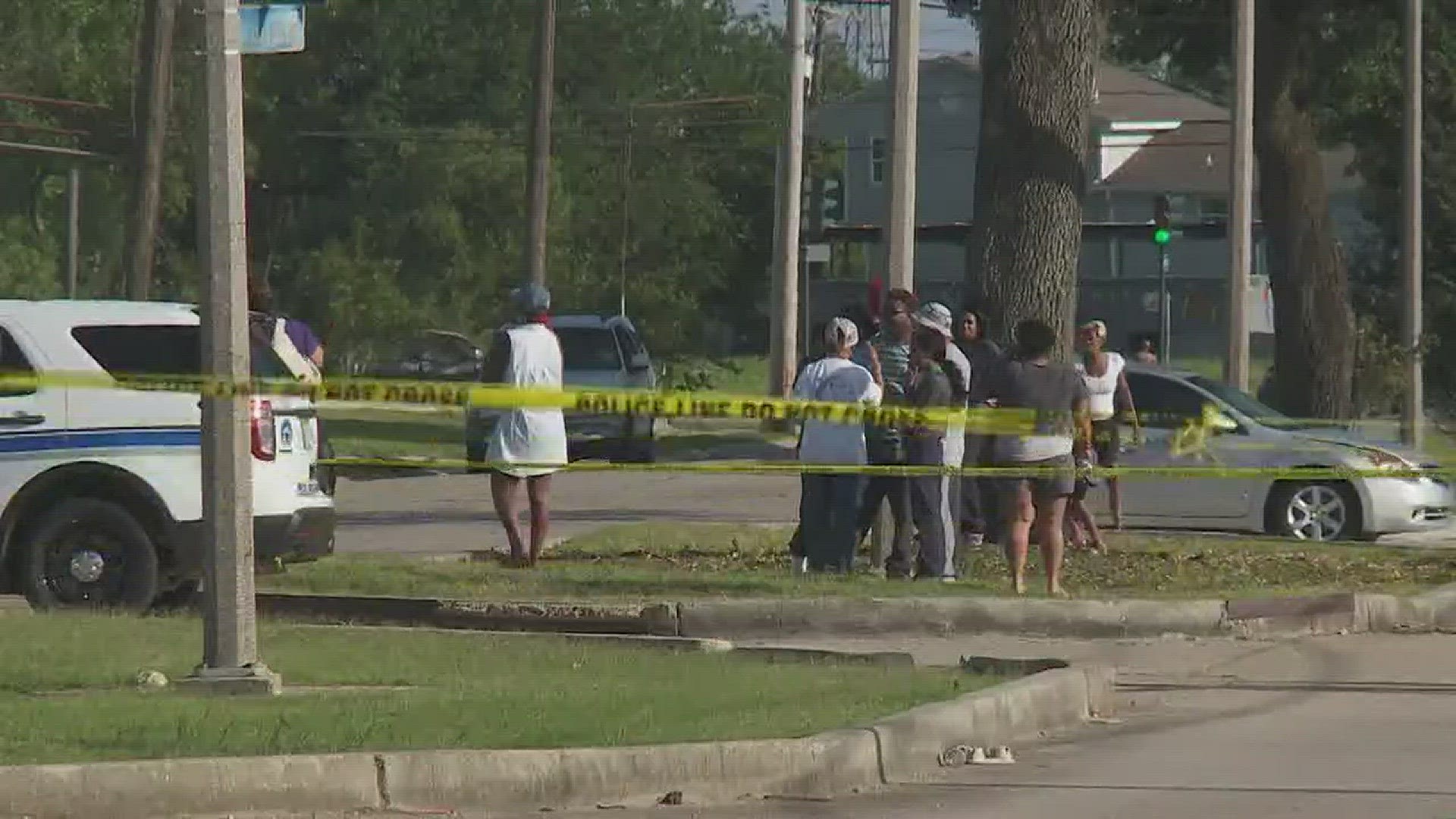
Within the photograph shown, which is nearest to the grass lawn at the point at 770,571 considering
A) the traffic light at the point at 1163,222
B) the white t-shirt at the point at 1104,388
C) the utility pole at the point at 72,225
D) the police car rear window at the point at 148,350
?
the white t-shirt at the point at 1104,388

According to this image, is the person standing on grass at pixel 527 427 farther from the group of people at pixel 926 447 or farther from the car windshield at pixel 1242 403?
the car windshield at pixel 1242 403

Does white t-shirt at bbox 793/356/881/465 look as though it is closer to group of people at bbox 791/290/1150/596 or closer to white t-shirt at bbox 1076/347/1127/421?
group of people at bbox 791/290/1150/596

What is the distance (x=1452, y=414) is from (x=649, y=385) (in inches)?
645

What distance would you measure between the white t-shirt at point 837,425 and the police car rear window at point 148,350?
3.53 metres

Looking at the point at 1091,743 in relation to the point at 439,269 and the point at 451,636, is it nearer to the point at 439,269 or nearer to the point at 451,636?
the point at 451,636

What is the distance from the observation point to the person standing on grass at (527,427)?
17.7 metres

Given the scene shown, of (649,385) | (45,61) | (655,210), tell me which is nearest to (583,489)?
(649,385)

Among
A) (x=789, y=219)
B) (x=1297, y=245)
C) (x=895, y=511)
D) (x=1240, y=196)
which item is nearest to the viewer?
(x=895, y=511)

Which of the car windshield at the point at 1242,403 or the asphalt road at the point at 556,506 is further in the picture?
the car windshield at the point at 1242,403

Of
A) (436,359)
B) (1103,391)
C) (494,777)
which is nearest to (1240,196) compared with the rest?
(1103,391)

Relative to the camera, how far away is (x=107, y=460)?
50.1 ft

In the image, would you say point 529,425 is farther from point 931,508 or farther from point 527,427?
point 931,508

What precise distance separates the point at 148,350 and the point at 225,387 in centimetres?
434

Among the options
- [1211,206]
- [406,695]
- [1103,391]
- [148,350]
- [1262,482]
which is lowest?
[406,695]
